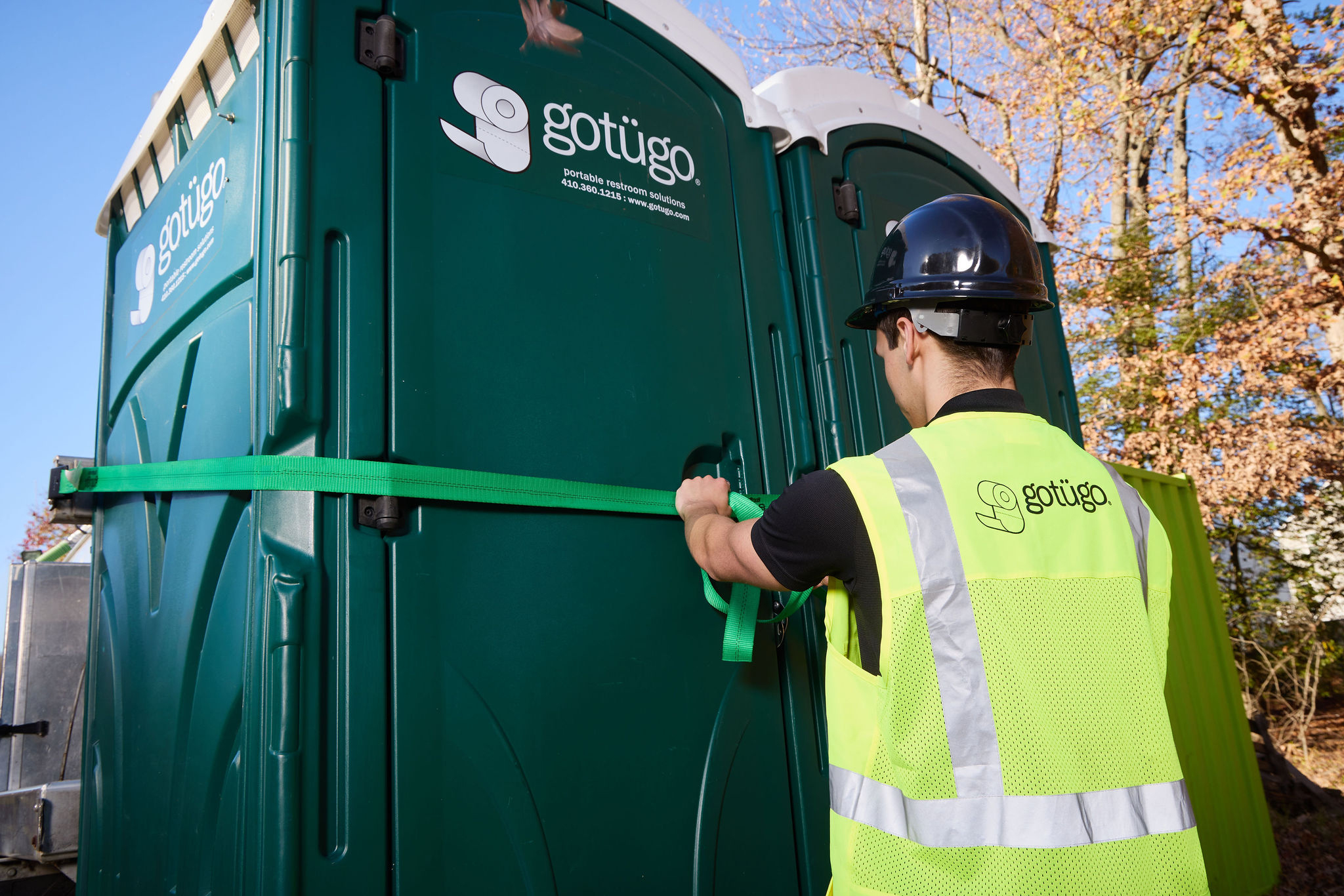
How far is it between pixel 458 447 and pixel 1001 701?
3.28 ft

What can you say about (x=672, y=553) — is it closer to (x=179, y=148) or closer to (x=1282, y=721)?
(x=179, y=148)

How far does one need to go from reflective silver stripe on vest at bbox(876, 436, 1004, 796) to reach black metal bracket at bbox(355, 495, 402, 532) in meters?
0.84

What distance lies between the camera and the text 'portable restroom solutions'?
1.48 metres

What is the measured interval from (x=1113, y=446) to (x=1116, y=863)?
10283mm

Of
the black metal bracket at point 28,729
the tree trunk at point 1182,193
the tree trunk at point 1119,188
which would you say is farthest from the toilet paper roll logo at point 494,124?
the tree trunk at point 1119,188

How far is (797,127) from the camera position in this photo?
2434 mm

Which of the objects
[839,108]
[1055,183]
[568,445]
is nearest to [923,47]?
[1055,183]

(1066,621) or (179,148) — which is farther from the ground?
(179,148)

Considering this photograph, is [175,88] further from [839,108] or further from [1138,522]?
[1138,522]

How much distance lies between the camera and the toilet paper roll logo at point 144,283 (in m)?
2.34

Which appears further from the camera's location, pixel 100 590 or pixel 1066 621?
pixel 100 590

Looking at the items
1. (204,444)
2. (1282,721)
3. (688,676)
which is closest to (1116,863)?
(688,676)

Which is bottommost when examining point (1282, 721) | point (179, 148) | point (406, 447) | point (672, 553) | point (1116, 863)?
point (1282, 721)

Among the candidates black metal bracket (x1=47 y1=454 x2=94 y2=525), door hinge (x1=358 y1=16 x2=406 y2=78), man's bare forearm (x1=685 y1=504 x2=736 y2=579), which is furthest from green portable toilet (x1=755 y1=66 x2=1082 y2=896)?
black metal bracket (x1=47 y1=454 x2=94 y2=525)
